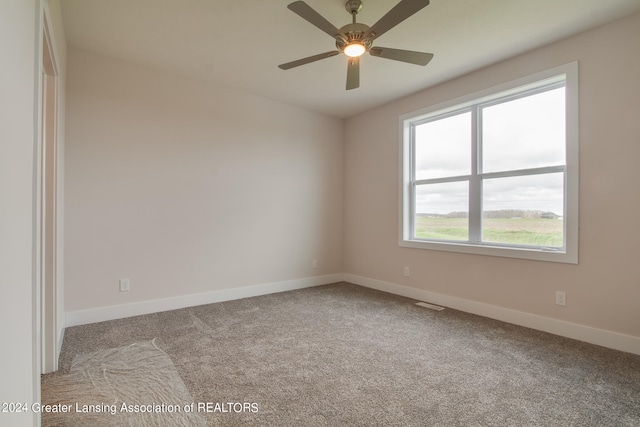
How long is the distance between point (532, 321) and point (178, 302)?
3.61 meters

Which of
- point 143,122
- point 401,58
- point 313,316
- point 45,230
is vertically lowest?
point 313,316

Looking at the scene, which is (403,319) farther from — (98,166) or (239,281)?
(98,166)

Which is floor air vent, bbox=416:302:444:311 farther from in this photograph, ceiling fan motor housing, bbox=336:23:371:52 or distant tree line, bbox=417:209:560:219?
ceiling fan motor housing, bbox=336:23:371:52

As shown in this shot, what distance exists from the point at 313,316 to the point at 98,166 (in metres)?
2.61

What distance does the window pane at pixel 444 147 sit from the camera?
3684 mm

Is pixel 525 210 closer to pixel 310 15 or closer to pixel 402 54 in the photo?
pixel 402 54

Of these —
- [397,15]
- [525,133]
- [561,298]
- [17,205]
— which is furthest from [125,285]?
[525,133]

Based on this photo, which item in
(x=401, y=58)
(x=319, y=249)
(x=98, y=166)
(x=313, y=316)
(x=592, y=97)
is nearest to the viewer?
(x=401, y=58)

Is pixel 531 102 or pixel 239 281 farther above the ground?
pixel 531 102

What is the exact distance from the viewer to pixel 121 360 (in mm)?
2305

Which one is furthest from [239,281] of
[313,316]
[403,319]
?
[403,319]

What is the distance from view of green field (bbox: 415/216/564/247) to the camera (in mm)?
2982

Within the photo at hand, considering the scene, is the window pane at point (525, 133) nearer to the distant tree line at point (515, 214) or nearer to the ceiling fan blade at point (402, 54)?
the distant tree line at point (515, 214)

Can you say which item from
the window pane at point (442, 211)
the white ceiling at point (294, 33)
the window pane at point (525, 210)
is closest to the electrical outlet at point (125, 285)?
the white ceiling at point (294, 33)
